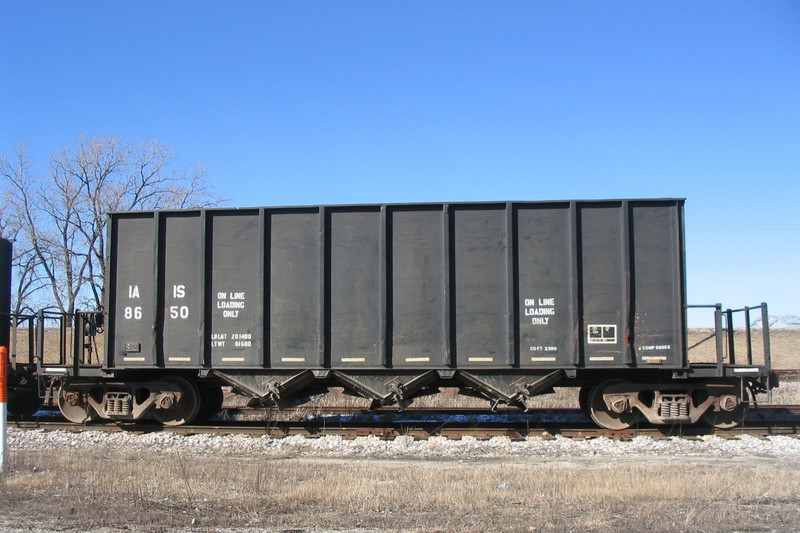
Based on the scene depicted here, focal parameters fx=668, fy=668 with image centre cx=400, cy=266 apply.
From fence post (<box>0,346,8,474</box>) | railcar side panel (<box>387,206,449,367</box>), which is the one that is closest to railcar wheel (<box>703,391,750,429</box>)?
railcar side panel (<box>387,206,449,367</box>)

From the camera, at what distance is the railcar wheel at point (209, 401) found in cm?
1262

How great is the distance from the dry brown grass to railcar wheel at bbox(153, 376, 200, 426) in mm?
2889

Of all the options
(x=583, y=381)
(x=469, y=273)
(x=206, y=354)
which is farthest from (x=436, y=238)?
(x=206, y=354)

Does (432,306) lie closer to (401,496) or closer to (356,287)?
(356,287)

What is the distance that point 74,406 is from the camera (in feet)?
40.4

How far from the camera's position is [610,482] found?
7129 millimetres

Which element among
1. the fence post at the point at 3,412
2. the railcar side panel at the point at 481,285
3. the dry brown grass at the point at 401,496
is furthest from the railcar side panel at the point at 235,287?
the fence post at the point at 3,412

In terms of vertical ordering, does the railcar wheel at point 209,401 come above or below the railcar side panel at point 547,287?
below

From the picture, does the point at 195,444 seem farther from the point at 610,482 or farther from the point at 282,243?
the point at 610,482

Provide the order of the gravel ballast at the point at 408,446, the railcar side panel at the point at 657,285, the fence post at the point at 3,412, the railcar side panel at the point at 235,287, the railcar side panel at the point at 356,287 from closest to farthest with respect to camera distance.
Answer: the fence post at the point at 3,412, the gravel ballast at the point at 408,446, the railcar side panel at the point at 657,285, the railcar side panel at the point at 356,287, the railcar side panel at the point at 235,287

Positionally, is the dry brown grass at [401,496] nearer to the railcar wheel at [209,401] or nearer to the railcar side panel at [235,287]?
the railcar side panel at [235,287]

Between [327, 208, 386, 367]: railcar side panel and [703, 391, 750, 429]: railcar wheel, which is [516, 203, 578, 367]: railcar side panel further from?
[703, 391, 750, 429]: railcar wheel

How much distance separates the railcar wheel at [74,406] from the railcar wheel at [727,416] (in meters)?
11.0

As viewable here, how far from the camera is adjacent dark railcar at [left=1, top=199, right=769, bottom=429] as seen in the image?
11.0 m
